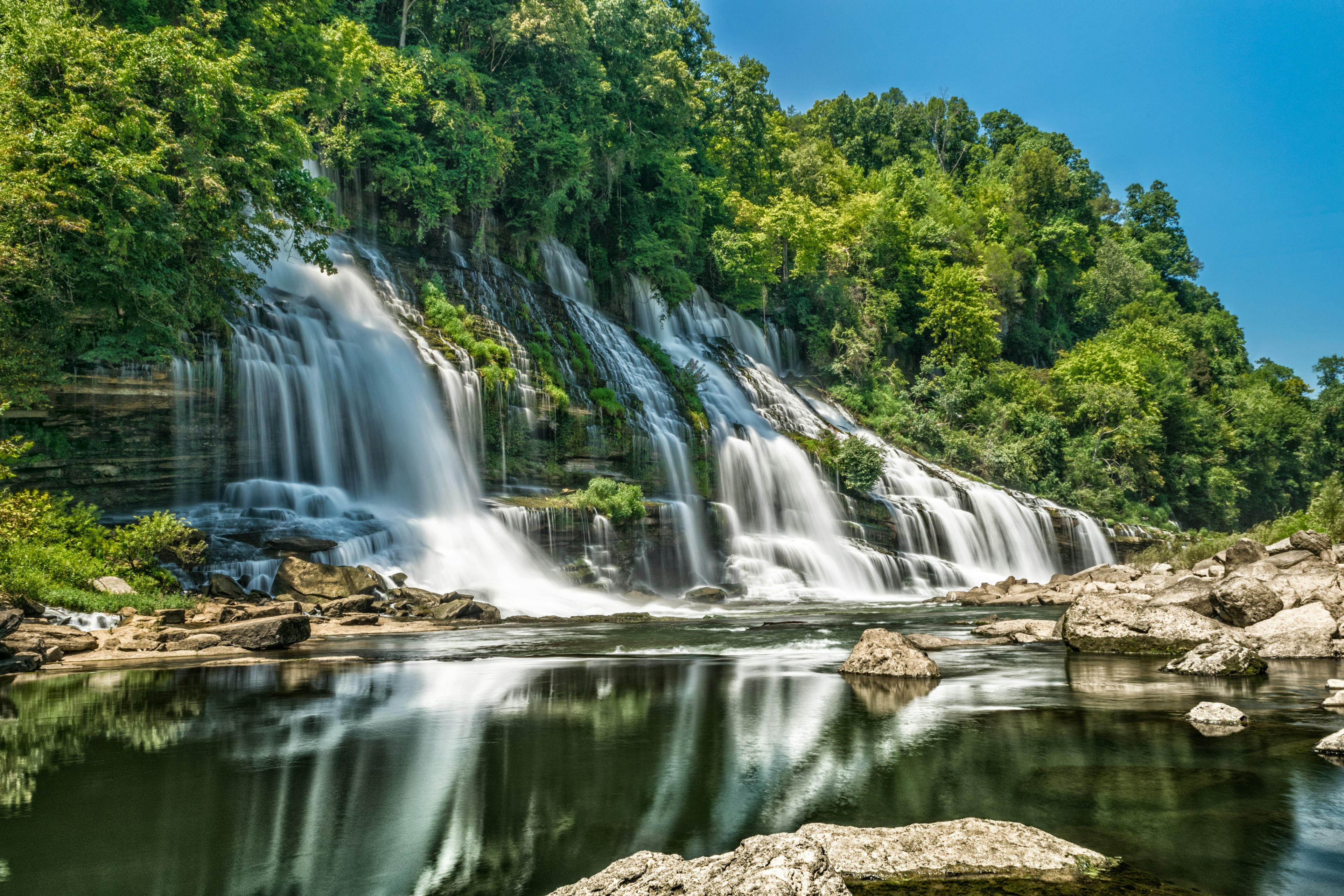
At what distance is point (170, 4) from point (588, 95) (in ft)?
57.6

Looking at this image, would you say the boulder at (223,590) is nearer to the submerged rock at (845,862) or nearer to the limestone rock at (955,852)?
the submerged rock at (845,862)

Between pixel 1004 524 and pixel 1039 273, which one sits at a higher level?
pixel 1039 273

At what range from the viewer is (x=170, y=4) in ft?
60.4

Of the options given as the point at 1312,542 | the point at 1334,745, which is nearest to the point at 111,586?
the point at 1334,745

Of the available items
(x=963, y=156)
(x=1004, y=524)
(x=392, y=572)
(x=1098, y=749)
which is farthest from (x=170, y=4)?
(x=963, y=156)

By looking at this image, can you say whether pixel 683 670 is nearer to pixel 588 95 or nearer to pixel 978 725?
pixel 978 725

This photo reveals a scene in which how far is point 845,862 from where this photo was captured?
138 inches

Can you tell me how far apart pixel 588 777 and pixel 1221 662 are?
27.0 ft

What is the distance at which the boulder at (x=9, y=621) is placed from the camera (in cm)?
1003

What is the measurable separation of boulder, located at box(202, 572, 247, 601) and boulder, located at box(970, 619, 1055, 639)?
1399 centimetres

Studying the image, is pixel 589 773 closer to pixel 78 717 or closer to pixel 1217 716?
pixel 78 717

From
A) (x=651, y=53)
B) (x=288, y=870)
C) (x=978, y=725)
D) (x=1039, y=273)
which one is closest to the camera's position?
(x=288, y=870)

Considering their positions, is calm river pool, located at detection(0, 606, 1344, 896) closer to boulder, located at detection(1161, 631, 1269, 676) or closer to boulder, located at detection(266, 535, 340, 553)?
boulder, located at detection(1161, 631, 1269, 676)

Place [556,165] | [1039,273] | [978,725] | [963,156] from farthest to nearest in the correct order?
[963,156]
[1039,273]
[556,165]
[978,725]
